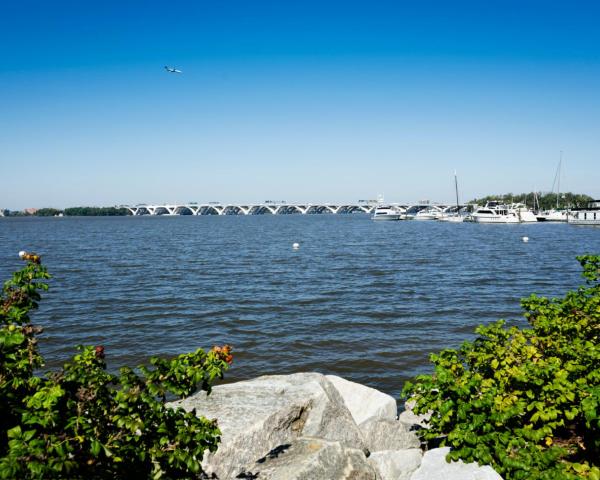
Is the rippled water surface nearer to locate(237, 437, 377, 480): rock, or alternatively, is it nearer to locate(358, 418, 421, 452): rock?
locate(358, 418, 421, 452): rock

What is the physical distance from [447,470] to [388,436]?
2.93 m

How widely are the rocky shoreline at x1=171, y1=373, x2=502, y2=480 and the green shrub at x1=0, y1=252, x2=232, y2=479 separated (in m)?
1.35

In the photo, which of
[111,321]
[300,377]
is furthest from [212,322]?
[300,377]

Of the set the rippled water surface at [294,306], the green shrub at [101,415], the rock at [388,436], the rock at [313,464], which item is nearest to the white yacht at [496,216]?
the rippled water surface at [294,306]

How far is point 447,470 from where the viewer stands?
578 cm

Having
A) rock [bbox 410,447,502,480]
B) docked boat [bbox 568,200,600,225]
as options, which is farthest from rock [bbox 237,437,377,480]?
docked boat [bbox 568,200,600,225]

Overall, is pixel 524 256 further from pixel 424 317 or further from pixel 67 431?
pixel 67 431

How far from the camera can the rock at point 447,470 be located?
5.48m

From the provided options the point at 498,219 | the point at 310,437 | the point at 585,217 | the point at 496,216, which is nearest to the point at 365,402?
the point at 310,437

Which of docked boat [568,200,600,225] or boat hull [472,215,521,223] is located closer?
docked boat [568,200,600,225]

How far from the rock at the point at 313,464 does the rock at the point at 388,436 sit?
7.57 feet

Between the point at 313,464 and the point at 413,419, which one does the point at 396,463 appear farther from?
the point at 413,419

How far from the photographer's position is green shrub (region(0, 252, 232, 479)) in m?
3.96

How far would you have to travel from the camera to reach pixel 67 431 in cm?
421
